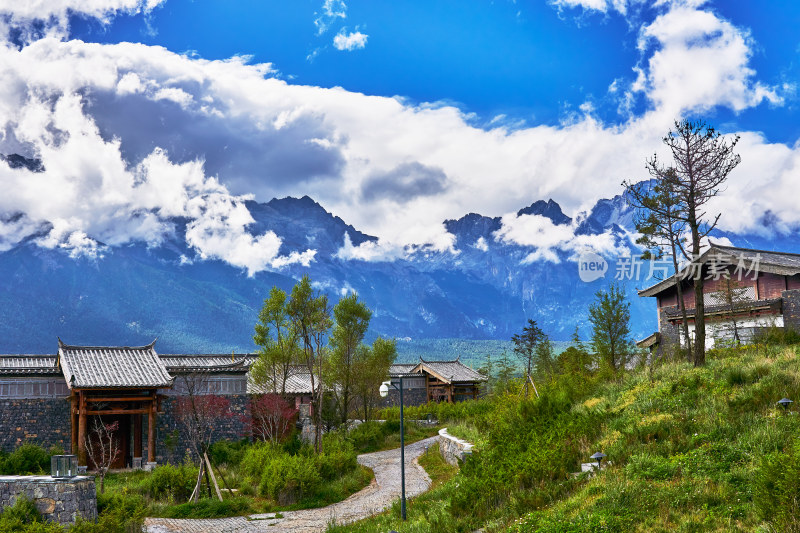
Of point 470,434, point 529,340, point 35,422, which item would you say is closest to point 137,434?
point 35,422

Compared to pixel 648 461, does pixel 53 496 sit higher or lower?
lower

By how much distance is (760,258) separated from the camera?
90.6 ft

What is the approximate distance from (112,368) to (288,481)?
1148 cm

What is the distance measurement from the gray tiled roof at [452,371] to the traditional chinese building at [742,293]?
2068 centimetres

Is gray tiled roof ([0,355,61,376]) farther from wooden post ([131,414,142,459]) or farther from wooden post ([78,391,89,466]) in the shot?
wooden post ([131,414,142,459])

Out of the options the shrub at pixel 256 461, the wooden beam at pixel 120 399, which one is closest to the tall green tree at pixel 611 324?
the shrub at pixel 256 461

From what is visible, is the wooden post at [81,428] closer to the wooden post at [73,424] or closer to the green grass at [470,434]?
the wooden post at [73,424]

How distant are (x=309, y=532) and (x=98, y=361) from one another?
16.1 meters

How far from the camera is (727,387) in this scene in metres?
16.2

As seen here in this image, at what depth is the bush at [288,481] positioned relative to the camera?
68.6 feet

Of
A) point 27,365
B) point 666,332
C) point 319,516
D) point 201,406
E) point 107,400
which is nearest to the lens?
point 319,516

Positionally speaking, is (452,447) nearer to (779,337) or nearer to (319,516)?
(319,516)

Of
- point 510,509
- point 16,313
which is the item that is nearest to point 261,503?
point 510,509

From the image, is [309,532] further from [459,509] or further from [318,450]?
[318,450]
